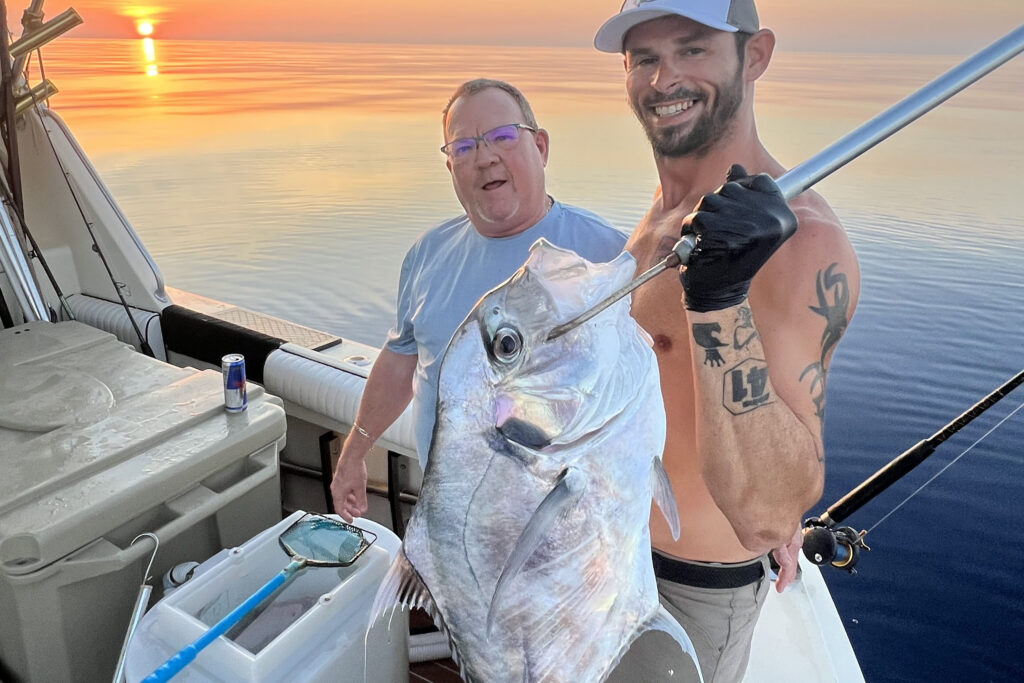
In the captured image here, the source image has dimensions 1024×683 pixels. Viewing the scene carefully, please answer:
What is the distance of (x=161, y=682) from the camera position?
4.59 feet

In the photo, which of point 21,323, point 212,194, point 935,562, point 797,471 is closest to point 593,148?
point 212,194

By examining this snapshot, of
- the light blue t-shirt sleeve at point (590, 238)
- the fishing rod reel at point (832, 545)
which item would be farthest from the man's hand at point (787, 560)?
the light blue t-shirt sleeve at point (590, 238)

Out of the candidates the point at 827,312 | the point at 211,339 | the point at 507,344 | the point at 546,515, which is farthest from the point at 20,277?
the point at 827,312

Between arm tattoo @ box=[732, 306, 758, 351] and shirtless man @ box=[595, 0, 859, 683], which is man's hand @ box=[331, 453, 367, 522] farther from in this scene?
arm tattoo @ box=[732, 306, 758, 351]

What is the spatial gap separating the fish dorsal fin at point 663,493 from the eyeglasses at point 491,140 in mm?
1288

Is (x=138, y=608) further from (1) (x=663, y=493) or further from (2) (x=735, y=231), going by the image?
(2) (x=735, y=231)

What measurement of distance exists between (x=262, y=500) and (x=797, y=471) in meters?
1.79

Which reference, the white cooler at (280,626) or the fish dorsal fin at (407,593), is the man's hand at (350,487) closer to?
the white cooler at (280,626)

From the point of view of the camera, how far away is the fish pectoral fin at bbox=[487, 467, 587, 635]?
3.01 feet

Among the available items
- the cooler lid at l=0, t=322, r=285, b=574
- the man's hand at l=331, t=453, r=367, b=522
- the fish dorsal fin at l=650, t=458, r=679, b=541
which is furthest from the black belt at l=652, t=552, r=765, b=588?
the cooler lid at l=0, t=322, r=285, b=574

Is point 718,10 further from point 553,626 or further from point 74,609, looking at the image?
Answer: point 74,609

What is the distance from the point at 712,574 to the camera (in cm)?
147

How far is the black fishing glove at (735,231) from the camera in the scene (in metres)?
0.93

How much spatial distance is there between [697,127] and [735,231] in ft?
2.12
